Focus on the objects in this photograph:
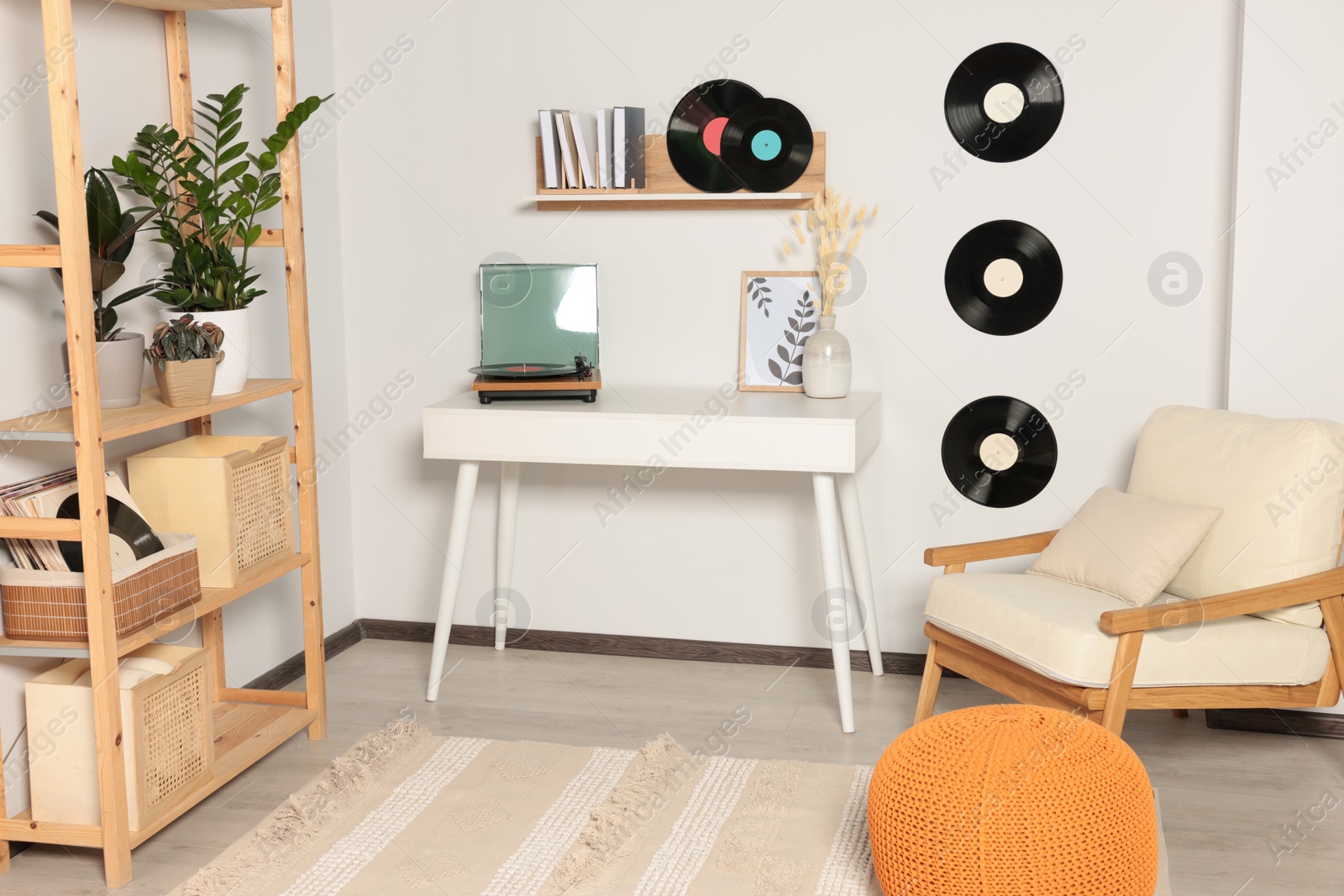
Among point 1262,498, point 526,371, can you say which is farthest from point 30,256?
point 1262,498

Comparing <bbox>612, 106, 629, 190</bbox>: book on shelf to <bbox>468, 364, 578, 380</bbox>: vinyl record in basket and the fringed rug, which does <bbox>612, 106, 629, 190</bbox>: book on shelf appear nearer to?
<bbox>468, 364, 578, 380</bbox>: vinyl record in basket

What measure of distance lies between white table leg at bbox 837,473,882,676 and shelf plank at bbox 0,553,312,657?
1.44m

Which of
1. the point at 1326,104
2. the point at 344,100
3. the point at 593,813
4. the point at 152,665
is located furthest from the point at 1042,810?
the point at 344,100

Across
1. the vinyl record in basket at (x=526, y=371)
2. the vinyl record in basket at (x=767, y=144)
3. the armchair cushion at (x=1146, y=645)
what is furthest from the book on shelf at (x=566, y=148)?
the armchair cushion at (x=1146, y=645)

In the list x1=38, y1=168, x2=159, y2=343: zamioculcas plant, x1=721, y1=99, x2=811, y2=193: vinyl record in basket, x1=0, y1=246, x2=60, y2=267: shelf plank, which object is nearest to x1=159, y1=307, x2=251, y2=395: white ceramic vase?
x1=38, y1=168, x2=159, y2=343: zamioculcas plant

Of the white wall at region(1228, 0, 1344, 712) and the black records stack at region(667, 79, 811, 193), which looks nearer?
the white wall at region(1228, 0, 1344, 712)

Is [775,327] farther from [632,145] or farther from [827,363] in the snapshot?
[632,145]

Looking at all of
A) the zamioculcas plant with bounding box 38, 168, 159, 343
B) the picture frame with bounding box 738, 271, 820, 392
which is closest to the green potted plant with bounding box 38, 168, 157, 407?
the zamioculcas plant with bounding box 38, 168, 159, 343

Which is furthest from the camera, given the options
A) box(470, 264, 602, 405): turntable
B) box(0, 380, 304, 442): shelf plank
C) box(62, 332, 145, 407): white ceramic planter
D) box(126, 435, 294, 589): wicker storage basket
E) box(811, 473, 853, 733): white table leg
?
box(470, 264, 602, 405): turntable

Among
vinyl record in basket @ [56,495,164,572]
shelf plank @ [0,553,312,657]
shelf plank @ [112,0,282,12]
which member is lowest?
shelf plank @ [0,553,312,657]

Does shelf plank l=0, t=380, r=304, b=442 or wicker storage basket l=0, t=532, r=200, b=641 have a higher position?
shelf plank l=0, t=380, r=304, b=442

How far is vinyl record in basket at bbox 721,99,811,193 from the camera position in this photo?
3219 mm

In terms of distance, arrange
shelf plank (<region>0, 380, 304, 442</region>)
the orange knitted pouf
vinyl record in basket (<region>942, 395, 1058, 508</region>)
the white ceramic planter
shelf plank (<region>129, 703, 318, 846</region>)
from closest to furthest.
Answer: the orange knitted pouf → shelf plank (<region>0, 380, 304, 442</region>) → the white ceramic planter → shelf plank (<region>129, 703, 318, 846</region>) → vinyl record in basket (<region>942, 395, 1058, 508</region>)

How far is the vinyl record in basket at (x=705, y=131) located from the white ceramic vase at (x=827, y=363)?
51 centimetres
